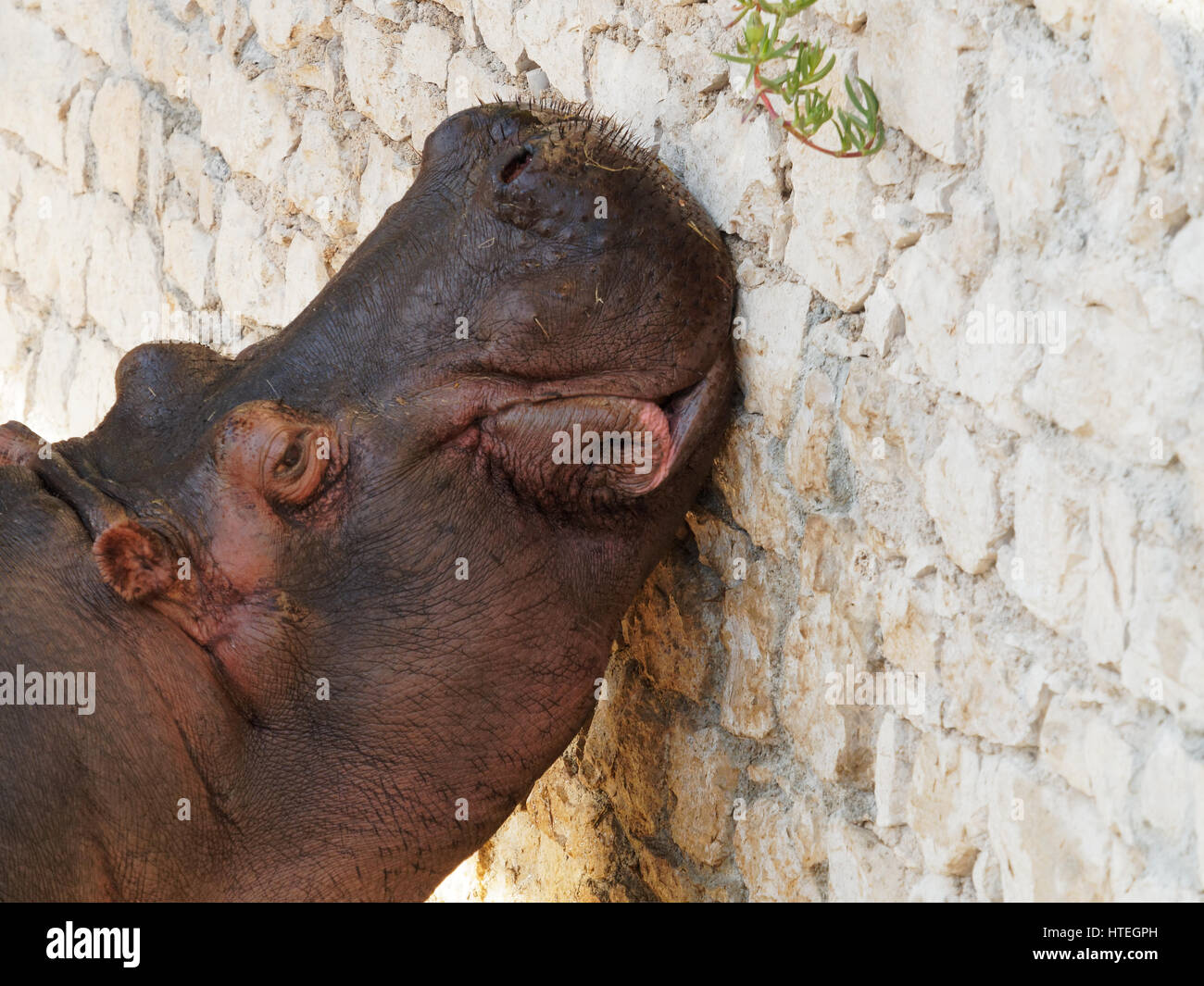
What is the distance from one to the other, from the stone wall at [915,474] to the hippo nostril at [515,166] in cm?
36

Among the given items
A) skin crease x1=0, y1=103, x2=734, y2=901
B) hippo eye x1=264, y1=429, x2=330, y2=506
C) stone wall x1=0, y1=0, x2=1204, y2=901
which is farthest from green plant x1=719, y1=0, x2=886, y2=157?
hippo eye x1=264, y1=429, x2=330, y2=506

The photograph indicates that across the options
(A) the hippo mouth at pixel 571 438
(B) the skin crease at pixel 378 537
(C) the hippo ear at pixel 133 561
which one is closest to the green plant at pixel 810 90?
(B) the skin crease at pixel 378 537

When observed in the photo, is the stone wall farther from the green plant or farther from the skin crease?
the skin crease

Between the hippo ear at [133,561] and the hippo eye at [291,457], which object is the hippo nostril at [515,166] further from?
the hippo ear at [133,561]

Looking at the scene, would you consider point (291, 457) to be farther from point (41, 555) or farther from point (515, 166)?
point (515, 166)

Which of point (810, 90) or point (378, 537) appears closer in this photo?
point (810, 90)

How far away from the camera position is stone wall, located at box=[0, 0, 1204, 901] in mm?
1377

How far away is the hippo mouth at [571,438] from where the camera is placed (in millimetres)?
2037

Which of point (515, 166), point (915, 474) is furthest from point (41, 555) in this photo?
point (915, 474)

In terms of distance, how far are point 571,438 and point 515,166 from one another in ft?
1.37

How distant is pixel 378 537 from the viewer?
6.46ft

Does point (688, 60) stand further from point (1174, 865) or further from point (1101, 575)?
point (1174, 865)

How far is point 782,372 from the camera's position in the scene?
2.12 metres

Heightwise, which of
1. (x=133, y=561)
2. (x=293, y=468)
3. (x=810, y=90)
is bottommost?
(x=133, y=561)
